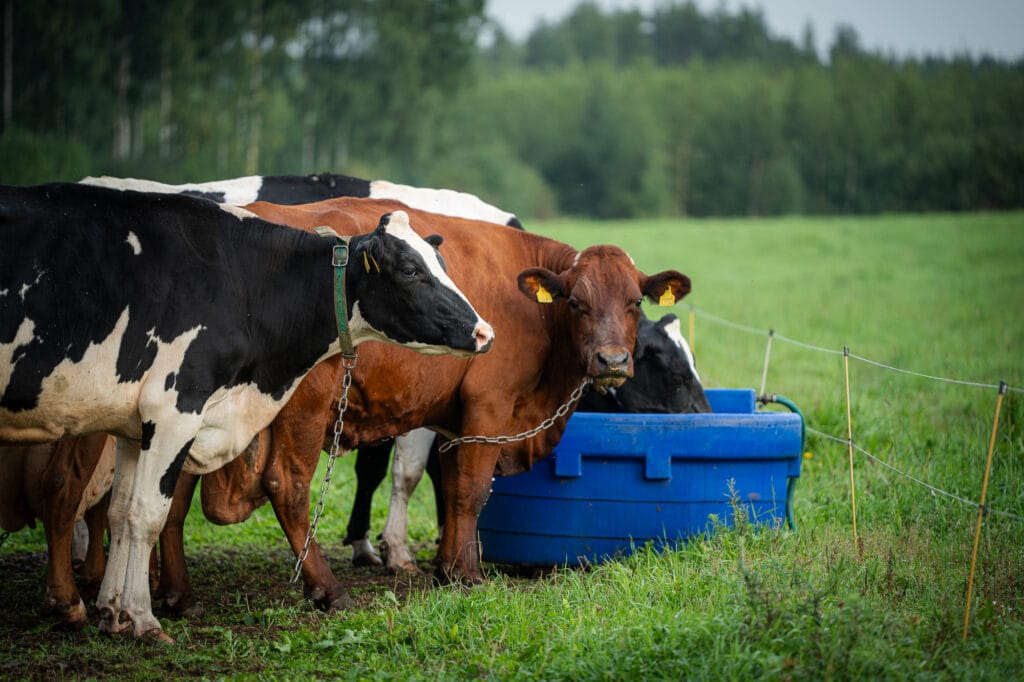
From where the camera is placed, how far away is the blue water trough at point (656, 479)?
742cm

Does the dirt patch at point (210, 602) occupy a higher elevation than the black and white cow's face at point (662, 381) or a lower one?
lower

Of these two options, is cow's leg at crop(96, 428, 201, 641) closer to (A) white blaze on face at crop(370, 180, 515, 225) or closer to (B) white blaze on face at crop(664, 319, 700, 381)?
(A) white blaze on face at crop(370, 180, 515, 225)

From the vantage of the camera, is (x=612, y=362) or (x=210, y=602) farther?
(x=612, y=362)

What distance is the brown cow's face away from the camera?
7.50 metres

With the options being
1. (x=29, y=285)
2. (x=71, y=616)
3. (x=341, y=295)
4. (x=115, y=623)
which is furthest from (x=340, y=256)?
(x=71, y=616)

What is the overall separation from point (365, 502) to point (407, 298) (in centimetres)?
268

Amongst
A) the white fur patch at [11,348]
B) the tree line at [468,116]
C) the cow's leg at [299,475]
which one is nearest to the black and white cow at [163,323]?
the white fur patch at [11,348]

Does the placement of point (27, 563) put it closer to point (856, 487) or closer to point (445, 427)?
point (445, 427)

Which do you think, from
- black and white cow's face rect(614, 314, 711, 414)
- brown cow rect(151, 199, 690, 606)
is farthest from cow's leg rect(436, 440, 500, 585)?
black and white cow's face rect(614, 314, 711, 414)

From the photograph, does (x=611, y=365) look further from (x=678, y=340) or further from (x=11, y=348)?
(x=11, y=348)

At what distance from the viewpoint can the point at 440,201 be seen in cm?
905

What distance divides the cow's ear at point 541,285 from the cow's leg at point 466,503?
1009mm

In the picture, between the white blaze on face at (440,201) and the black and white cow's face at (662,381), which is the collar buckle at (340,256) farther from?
the black and white cow's face at (662,381)

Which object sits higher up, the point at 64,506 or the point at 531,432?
the point at 531,432
